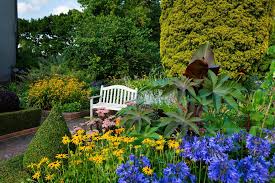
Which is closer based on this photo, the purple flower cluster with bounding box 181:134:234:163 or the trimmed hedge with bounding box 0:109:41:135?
the purple flower cluster with bounding box 181:134:234:163

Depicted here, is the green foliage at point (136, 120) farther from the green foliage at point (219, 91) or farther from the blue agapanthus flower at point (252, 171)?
the blue agapanthus flower at point (252, 171)

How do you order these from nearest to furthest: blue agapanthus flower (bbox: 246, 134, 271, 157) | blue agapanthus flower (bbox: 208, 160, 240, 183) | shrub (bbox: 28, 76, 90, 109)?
blue agapanthus flower (bbox: 208, 160, 240, 183) < blue agapanthus flower (bbox: 246, 134, 271, 157) < shrub (bbox: 28, 76, 90, 109)

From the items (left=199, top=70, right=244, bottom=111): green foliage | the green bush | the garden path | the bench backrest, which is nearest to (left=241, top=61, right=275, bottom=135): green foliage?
(left=199, top=70, right=244, bottom=111): green foliage

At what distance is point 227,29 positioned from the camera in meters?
9.24

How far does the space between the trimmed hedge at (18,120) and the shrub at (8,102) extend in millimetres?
298

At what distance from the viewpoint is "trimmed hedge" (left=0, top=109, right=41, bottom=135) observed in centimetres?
739

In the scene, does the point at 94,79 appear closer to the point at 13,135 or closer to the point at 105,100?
the point at 105,100

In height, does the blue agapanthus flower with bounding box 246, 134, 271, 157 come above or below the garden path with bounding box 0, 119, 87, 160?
above

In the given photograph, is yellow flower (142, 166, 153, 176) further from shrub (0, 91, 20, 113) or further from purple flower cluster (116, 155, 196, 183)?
shrub (0, 91, 20, 113)

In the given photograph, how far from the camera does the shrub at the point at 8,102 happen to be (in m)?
7.75

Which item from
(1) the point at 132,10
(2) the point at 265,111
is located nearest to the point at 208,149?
(2) the point at 265,111

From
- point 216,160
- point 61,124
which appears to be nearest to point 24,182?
point 61,124

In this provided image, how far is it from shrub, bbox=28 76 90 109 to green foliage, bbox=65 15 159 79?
217 cm

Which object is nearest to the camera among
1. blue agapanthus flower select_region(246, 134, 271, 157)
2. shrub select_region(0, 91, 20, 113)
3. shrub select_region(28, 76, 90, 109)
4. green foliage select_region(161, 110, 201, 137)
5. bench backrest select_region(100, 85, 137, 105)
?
blue agapanthus flower select_region(246, 134, 271, 157)
